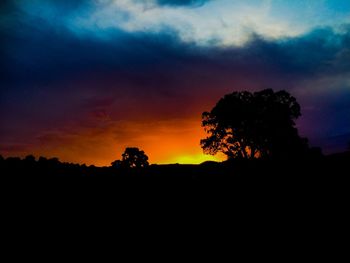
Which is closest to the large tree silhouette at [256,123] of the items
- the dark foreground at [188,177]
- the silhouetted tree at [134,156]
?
the silhouetted tree at [134,156]

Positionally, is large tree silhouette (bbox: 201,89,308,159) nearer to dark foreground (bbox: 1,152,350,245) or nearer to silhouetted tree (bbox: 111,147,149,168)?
silhouetted tree (bbox: 111,147,149,168)

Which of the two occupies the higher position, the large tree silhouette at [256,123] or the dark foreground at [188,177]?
the large tree silhouette at [256,123]

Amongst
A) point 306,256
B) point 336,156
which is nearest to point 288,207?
point 306,256

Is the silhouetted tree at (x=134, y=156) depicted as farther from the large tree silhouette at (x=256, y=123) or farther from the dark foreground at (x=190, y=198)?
the dark foreground at (x=190, y=198)

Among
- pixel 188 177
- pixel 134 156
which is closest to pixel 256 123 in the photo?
pixel 134 156

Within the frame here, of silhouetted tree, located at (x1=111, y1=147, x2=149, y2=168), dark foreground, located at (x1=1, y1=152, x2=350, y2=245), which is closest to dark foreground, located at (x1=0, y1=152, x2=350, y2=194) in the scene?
dark foreground, located at (x1=1, y1=152, x2=350, y2=245)

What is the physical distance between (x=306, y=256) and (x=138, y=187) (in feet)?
12.5

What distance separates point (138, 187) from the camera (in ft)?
24.1

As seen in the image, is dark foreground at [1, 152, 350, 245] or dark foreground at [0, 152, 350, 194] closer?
dark foreground at [1, 152, 350, 245]

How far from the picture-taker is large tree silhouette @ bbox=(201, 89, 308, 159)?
40.7 metres

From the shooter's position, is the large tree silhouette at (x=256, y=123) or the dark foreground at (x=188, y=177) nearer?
the dark foreground at (x=188, y=177)

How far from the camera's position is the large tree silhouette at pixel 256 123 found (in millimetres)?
40656

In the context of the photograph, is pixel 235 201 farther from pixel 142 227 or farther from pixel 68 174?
pixel 68 174

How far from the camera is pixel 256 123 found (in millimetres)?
41219
